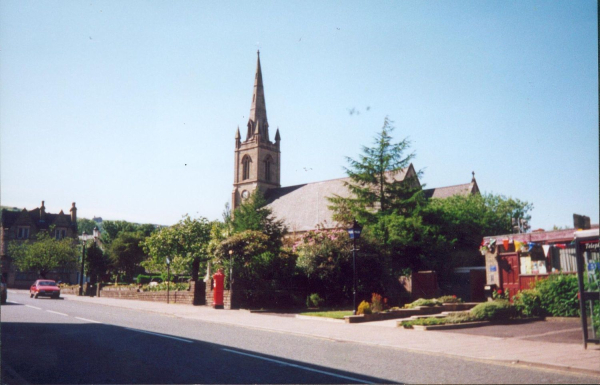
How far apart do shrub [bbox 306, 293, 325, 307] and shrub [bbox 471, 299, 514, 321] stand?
34.9 feet

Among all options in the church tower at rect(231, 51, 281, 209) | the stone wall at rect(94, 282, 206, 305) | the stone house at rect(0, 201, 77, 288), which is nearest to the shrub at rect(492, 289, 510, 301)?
the stone wall at rect(94, 282, 206, 305)

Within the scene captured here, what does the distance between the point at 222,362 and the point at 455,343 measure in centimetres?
599

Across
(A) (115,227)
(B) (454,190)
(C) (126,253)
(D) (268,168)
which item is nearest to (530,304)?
(B) (454,190)

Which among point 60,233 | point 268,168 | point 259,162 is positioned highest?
point 259,162

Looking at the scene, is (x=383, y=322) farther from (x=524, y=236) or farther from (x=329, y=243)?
(x=329, y=243)

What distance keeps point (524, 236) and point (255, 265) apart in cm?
1353

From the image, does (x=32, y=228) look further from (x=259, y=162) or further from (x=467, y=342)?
(x=467, y=342)

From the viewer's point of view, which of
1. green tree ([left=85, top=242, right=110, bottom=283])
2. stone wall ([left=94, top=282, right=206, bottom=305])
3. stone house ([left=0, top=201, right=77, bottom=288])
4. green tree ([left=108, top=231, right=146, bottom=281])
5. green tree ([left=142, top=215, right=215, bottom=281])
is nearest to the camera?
stone wall ([left=94, top=282, right=206, bottom=305])

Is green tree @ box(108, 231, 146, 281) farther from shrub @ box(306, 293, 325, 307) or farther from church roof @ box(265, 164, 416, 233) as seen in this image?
shrub @ box(306, 293, 325, 307)

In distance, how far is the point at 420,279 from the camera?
91.1 feet

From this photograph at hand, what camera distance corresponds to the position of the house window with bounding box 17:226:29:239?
2662 inches

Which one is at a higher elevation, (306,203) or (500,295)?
(306,203)

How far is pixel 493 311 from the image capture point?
15.6m

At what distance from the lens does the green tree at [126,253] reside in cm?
6781
